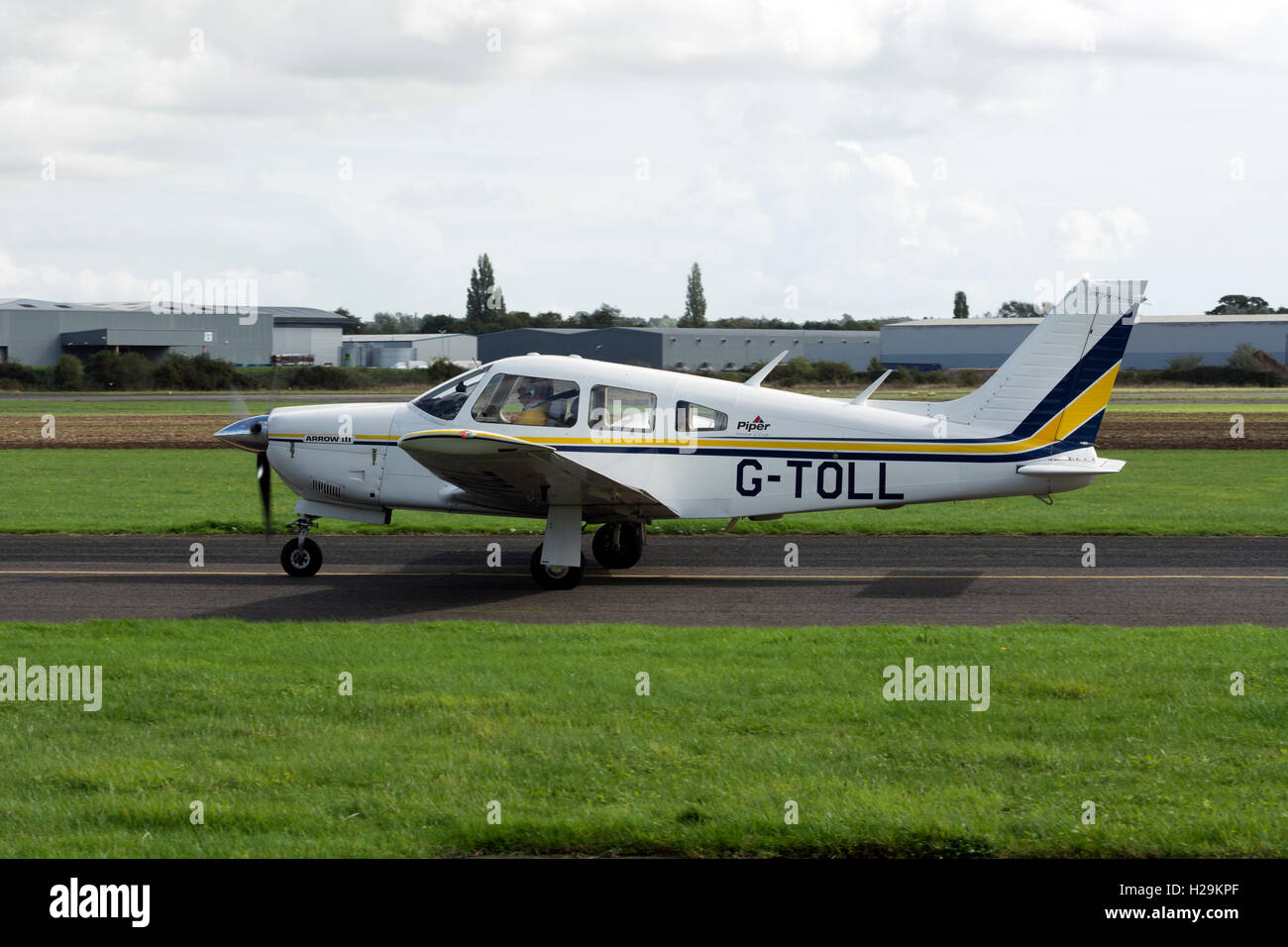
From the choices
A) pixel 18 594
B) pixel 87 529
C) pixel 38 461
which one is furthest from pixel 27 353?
pixel 18 594

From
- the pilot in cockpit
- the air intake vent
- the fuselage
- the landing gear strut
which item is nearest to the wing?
the fuselage

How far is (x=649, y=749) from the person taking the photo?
24.0 ft

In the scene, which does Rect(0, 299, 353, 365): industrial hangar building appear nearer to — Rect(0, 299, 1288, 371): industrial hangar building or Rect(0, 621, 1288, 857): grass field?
Rect(0, 299, 1288, 371): industrial hangar building

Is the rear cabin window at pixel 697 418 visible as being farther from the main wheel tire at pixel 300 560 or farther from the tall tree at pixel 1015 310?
the tall tree at pixel 1015 310

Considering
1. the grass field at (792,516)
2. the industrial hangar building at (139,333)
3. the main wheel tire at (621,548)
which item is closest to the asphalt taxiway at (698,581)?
the main wheel tire at (621,548)

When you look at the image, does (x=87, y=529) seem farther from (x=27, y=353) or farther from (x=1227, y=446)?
(x=27, y=353)

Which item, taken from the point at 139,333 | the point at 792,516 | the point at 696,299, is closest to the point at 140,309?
the point at 139,333

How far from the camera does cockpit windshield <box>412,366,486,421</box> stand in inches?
575

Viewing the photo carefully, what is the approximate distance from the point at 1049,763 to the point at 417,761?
3602 millimetres

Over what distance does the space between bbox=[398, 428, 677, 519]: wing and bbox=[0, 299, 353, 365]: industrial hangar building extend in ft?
234

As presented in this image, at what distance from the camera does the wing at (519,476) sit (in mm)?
12305

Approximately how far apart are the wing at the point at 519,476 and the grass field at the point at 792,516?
469 centimetres

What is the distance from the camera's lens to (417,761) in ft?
23.4

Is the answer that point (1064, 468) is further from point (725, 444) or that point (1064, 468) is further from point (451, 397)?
point (451, 397)
